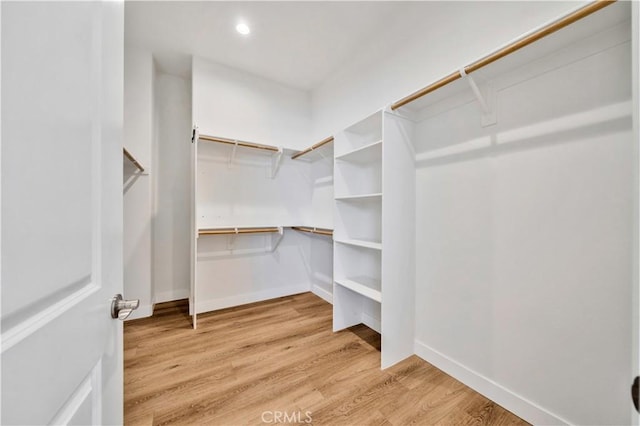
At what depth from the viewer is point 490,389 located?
1.44m

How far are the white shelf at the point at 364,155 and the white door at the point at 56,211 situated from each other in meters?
1.62

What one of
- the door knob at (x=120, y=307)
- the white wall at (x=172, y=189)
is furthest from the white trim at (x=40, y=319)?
the white wall at (x=172, y=189)

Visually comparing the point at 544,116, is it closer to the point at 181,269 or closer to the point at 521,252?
the point at 521,252

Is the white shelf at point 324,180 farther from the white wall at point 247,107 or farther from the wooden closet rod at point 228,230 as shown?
the wooden closet rod at point 228,230

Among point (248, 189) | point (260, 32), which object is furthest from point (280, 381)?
point (260, 32)

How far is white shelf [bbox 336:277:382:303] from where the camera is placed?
73.2 inches

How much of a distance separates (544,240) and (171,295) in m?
3.61

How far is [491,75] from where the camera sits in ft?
4.58

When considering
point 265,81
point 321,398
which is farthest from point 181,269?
point 265,81

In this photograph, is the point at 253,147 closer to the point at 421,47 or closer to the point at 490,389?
the point at 421,47

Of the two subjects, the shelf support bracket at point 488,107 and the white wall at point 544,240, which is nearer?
the white wall at point 544,240

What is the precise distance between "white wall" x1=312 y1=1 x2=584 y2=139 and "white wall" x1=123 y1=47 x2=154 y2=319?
205 centimetres

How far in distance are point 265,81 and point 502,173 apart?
2777 millimetres
